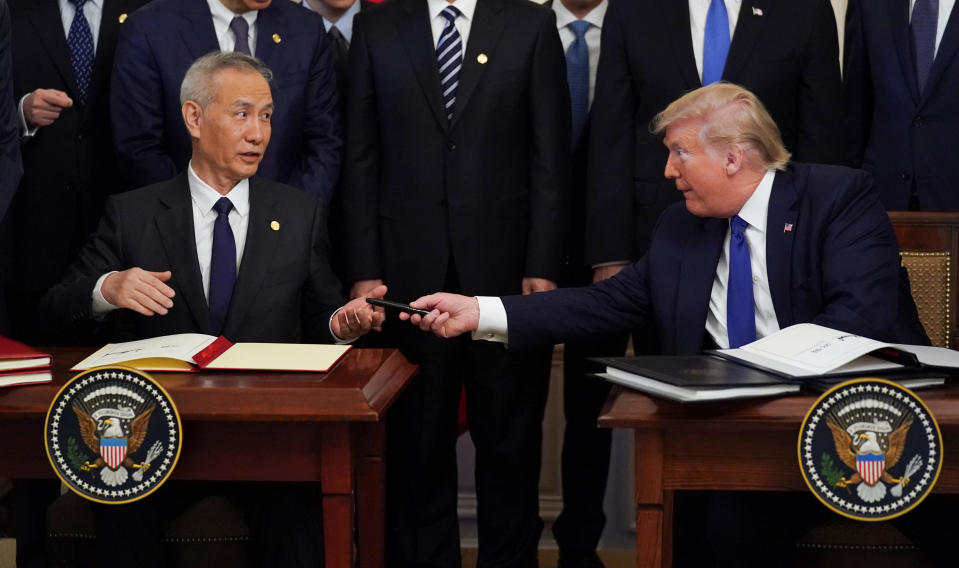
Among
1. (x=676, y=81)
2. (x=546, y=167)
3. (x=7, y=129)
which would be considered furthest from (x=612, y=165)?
(x=7, y=129)

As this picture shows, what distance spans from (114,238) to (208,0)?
2.97ft

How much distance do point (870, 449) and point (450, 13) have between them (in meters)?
1.99

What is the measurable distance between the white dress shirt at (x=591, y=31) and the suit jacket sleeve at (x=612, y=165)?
24 centimetres

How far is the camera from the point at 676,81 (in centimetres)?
367

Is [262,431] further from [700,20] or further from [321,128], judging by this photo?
[700,20]

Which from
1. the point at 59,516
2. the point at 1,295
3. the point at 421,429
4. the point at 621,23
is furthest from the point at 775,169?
the point at 1,295

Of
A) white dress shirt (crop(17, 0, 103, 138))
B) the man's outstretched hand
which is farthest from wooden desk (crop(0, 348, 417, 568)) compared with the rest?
white dress shirt (crop(17, 0, 103, 138))

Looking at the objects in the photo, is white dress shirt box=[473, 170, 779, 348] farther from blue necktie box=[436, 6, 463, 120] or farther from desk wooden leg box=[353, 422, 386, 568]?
blue necktie box=[436, 6, 463, 120]

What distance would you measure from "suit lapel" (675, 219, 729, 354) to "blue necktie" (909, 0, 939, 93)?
1044 mm

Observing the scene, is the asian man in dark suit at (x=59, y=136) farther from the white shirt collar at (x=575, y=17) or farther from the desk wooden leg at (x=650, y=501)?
the desk wooden leg at (x=650, y=501)

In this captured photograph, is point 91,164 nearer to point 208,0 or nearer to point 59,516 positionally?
point 208,0

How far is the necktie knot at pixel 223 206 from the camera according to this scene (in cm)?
322

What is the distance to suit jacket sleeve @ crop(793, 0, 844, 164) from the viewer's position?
367 centimetres

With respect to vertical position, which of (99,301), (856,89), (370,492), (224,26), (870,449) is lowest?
(370,492)
